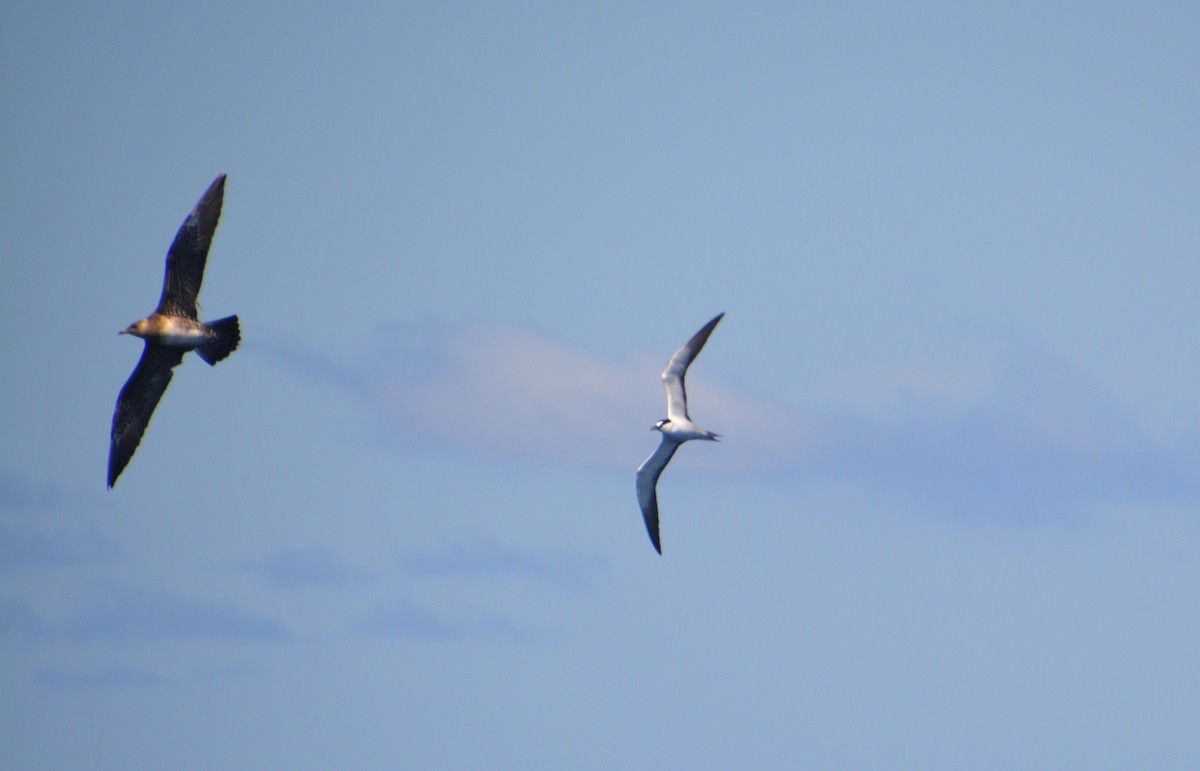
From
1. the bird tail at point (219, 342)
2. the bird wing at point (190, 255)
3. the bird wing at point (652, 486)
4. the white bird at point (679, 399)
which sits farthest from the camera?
the bird wing at point (652, 486)

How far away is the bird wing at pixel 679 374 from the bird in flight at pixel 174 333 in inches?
594

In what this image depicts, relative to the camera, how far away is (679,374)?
6188 centimetres

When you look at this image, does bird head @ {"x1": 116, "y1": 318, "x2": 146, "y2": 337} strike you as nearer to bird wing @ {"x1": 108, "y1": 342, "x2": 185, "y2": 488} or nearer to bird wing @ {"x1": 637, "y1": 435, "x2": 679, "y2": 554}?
bird wing @ {"x1": 108, "y1": 342, "x2": 185, "y2": 488}

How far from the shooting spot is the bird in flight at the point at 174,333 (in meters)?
51.7

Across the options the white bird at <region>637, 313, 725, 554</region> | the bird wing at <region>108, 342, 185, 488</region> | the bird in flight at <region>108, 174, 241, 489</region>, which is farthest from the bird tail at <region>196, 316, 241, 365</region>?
the white bird at <region>637, 313, 725, 554</region>

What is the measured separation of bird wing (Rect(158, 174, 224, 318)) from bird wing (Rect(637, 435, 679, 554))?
18.8 m

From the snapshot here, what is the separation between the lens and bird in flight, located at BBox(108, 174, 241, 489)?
5172 centimetres

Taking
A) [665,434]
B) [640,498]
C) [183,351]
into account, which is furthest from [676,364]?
[183,351]

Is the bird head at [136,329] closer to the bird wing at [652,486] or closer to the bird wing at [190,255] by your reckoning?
the bird wing at [190,255]

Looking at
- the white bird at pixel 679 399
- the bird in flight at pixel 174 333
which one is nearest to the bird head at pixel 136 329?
the bird in flight at pixel 174 333

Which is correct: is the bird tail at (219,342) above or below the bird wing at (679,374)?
below

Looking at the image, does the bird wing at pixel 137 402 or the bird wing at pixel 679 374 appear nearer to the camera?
the bird wing at pixel 137 402

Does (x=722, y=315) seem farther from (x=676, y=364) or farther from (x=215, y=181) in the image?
(x=215, y=181)

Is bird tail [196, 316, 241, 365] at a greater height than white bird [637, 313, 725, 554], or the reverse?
white bird [637, 313, 725, 554]
